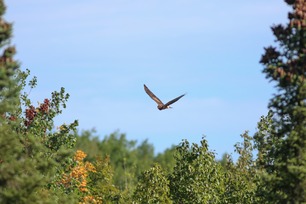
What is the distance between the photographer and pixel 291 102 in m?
39.2

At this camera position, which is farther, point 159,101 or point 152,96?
point 152,96

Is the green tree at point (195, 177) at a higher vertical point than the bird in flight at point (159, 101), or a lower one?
lower

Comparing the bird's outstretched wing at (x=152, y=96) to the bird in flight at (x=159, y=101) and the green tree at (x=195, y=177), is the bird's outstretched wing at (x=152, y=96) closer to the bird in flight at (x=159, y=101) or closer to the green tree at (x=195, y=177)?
the bird in flight at (x=159, y=101)

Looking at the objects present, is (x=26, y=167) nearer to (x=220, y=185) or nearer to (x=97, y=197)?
(x=220, y=185)

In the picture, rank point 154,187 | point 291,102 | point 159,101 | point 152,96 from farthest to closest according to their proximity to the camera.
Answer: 1. point 154,187
2. point 152,96
3. point 159,101
4. point 291,102

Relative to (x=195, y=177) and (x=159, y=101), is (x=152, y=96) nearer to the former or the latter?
(x=159, y=101)

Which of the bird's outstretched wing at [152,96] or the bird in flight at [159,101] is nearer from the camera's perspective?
the bird in flight at [159,101]

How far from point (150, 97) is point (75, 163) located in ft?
18.1

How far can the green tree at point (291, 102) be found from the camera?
38.7m

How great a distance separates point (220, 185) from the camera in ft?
199

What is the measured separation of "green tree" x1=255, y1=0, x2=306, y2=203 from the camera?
127 ft

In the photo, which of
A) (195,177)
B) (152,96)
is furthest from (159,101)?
(195,177)

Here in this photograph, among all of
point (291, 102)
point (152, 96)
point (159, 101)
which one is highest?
point (152, 96)

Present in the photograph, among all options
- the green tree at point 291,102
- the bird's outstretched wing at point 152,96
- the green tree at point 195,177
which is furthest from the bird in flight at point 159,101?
the green tree at point 291,102
